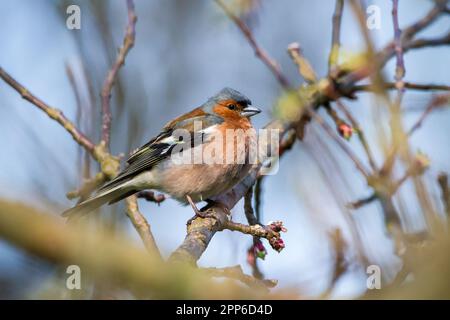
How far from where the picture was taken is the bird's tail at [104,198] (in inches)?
179

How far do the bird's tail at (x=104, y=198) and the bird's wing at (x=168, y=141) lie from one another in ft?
0.93

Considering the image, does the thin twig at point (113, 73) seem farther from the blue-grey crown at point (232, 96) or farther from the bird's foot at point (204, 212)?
the blue-grey crown at point (232, 96)

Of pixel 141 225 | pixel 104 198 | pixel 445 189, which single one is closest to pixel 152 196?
pixel 104 198

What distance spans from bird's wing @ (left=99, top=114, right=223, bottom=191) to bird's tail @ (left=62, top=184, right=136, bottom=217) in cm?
28

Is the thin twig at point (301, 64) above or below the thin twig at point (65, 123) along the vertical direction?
above

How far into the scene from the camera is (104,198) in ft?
15.7

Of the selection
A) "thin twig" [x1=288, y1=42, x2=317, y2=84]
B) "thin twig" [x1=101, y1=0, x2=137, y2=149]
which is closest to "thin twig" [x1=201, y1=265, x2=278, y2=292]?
"thin twig" [x1=101, y1=0, x2=137, y2=149]

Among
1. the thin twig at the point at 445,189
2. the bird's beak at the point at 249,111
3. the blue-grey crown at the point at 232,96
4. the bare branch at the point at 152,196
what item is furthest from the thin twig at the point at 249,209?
the thin twig at the point at 445,189

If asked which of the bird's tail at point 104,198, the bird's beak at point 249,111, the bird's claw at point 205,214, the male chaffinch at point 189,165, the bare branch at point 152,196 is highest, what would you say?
the bird's beak at point 249,111

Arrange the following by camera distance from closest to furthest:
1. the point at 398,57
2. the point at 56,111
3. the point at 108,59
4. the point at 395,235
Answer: the point at 398,57 < the point at 395,235 < the point at 56,111 < the point at 108,59
